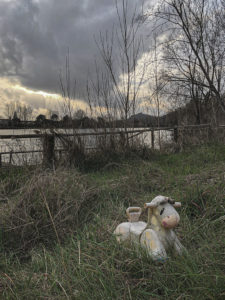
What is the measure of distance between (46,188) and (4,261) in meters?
0.99

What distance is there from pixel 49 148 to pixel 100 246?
3982 millimetres

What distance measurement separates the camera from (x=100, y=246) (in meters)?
1.78

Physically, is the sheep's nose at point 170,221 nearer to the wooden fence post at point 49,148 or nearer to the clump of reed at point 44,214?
the clump of reed at point 44,214

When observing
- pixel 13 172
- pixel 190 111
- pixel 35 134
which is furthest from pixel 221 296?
pixel 190 111

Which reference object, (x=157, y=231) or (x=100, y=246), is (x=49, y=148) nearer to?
→ (x=100, y=246)

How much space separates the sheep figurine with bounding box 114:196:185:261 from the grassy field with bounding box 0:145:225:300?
0.07m

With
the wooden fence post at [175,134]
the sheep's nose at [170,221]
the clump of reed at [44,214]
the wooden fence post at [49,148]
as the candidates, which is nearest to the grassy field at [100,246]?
the clump of reed at [44,214]

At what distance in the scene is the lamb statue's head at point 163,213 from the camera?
157cm

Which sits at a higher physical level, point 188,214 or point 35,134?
point 35,134

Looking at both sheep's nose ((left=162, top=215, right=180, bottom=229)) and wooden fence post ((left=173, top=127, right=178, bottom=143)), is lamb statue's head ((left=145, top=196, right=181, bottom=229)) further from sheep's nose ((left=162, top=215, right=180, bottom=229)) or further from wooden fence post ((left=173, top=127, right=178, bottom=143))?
wooden fence post ((left=173, top=127, right=178, bottom=143))

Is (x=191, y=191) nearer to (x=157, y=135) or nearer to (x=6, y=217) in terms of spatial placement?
(x=6, y=217)

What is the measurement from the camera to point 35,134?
5367 millimetres

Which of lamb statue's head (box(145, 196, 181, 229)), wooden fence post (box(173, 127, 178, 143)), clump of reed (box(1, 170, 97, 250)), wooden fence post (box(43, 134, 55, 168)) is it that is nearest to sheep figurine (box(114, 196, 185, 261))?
lamb statue's head (box(145, 196, 181, 229))

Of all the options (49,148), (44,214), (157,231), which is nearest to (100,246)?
(157,231)
